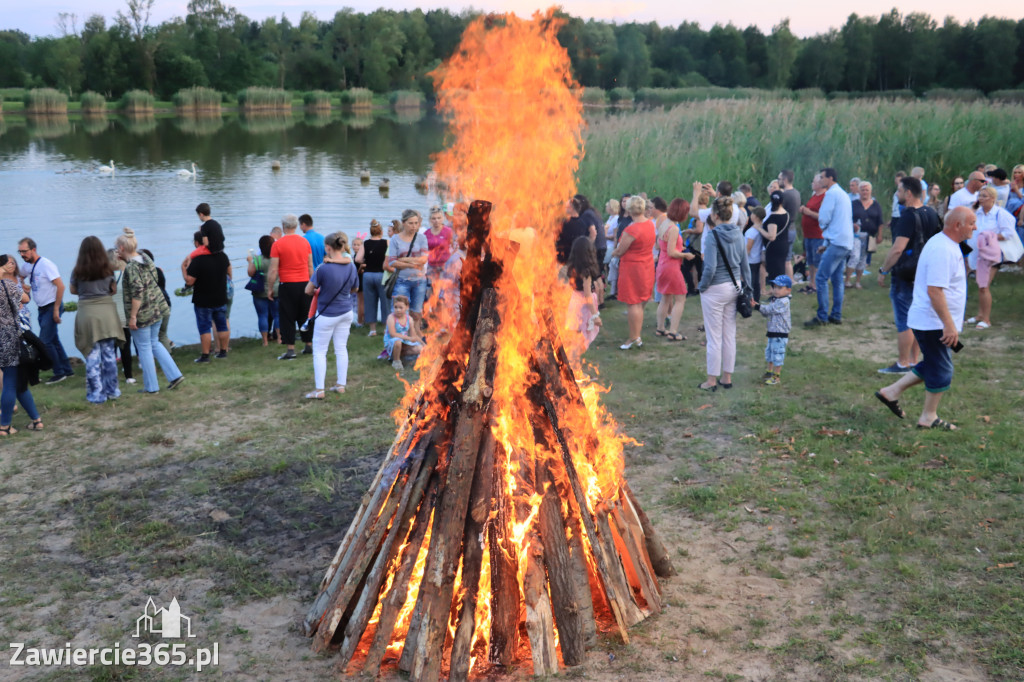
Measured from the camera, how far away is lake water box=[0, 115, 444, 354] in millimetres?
22094

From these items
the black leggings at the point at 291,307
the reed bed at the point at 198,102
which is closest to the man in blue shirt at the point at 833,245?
the black leggings at the point at 291,307

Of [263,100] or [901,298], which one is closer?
[901,298]

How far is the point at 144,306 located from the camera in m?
10.0

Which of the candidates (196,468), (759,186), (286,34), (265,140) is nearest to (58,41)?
(286,34)

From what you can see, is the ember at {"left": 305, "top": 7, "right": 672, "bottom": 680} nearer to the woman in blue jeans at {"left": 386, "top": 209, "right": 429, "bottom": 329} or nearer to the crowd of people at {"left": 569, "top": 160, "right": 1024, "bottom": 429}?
the crowd of people at {"left": 569, "top": 160, "right": 1024, "bottom": 429}

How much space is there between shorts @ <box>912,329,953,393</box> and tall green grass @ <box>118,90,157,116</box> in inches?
3063

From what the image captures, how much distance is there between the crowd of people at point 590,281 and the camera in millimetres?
8539

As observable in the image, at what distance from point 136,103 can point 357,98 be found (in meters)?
21.6

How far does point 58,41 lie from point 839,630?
105635 millimetres

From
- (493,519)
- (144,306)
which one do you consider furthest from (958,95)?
(493,519)

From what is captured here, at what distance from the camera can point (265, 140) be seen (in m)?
54.0

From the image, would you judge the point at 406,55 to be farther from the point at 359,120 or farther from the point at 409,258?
the point at 409,258

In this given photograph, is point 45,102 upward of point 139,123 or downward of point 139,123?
upward

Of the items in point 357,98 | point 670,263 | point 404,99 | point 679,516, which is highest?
point 404,99
